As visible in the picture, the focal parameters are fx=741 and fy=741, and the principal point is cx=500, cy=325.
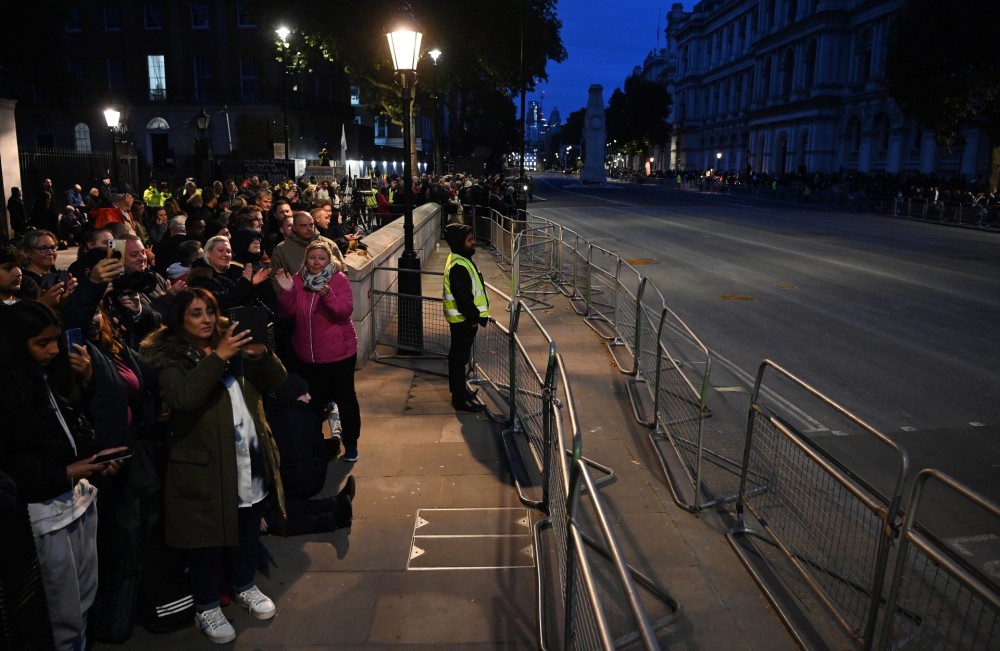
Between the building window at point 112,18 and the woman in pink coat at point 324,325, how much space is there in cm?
5241

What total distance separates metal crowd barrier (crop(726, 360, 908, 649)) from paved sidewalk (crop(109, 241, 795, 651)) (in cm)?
25

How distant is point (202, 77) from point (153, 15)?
190 inches

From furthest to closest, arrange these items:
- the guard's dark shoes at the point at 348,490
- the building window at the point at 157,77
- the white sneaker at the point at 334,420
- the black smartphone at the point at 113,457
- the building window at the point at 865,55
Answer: the building window at the point at 865,55 → the building window at the point at 157,77 → the white sneaker at the point at 334,420 → the guard's dark shoes at the point at 348,490 → the black smartphone at the point at 113,457

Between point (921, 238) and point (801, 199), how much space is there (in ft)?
81.9

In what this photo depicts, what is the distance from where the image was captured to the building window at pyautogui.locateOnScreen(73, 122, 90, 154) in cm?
5019

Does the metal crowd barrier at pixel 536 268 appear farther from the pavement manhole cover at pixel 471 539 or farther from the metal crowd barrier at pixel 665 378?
the pavement manhole cover at pixel 471 539

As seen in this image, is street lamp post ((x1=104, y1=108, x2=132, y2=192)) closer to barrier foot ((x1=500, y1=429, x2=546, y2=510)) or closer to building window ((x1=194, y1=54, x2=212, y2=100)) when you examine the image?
barrier foot ((x1=500, y1=429, x2=546, y2=510))

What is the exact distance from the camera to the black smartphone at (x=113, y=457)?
3495 mm

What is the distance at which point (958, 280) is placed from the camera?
16.7m

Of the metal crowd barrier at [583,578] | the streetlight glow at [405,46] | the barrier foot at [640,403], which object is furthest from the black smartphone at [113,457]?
the streetlight glow at [405,46]

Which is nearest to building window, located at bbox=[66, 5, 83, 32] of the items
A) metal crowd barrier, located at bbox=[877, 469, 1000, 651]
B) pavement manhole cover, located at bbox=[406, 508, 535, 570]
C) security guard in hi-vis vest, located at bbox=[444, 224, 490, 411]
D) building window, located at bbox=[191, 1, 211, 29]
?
building window, located at bbox=[191, 1, 211, 29]

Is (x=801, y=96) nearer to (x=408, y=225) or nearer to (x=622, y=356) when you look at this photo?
(x=622, y=356)

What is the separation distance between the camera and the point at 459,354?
7.69 m

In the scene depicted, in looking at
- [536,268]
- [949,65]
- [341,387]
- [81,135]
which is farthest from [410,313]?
[81,135]
